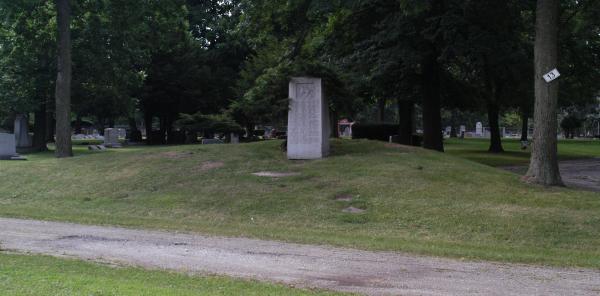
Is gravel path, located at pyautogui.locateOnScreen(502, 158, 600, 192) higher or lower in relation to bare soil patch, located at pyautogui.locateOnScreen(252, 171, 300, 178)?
lower

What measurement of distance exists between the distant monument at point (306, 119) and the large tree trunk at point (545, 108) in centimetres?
621

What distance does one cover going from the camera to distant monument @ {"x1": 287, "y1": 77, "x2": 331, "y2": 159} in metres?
18.5

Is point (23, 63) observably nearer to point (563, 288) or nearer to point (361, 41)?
point (361, 41)

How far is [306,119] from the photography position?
61.1 ft

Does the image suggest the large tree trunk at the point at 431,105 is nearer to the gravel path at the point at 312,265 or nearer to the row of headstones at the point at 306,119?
the row of headstones at the point at 306,119

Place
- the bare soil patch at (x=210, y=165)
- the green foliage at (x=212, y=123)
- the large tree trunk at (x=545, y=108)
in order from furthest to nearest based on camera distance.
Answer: the green foliage at (x=212, y=123)
the bare soil patch at (x=210, y=165)
the large tree trunk at (x=545, y=108)

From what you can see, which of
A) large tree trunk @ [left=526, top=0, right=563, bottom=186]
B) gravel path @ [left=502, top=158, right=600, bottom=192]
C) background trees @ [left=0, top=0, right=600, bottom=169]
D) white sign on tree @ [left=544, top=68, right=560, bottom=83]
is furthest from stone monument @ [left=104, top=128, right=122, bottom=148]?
white sign on tree @ [left=544, top=68, right=560, bottom=83]

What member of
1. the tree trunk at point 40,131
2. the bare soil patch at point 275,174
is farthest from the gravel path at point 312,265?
the tree trunk at point 40,131

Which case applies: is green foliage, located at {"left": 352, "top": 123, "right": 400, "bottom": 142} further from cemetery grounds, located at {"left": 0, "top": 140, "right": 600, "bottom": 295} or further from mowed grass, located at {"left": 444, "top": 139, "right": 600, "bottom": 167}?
cemetery grounds, located at {"left": 0, "top": 140, "right": 600, "bottom": 295}

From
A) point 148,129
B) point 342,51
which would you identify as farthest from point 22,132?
point 342,51

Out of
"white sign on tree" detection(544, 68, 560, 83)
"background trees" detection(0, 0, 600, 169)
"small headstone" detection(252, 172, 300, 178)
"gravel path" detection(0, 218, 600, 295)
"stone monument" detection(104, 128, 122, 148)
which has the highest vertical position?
"background trees" detection(0, 0, 600, 169)

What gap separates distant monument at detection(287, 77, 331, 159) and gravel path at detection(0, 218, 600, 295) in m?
7.89

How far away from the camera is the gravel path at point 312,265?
7.34 m

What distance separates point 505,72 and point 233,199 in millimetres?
17577
